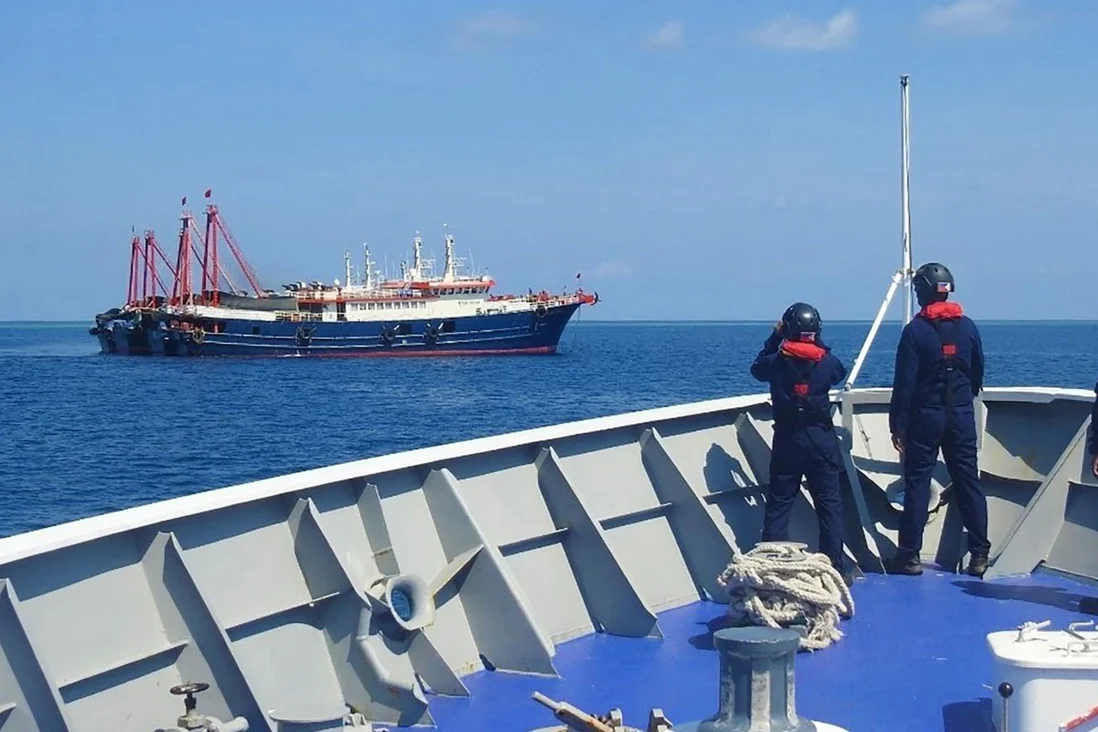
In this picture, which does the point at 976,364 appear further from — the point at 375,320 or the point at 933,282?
the point at 375,320

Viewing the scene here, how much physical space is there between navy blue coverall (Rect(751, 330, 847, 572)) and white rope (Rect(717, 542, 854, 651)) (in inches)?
21.8

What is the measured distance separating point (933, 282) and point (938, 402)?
0.54m

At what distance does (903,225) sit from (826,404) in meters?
1.48

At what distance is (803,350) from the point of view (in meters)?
5.29

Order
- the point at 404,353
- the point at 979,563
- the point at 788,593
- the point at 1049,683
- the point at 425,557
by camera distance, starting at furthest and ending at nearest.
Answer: the point at 404,353
the point at 979,563
the point at 788,593
the point at 425,557
the point at 1049,683

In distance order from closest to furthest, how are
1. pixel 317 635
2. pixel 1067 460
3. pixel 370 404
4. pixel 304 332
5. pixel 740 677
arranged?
pixel 740 677 → pixel 317 635 → pixel 1067 460 → pixel 370 404 → pixel 304 332

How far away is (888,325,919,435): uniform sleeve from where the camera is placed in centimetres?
558

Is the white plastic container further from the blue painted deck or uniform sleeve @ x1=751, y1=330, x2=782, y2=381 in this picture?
uniform sleeve @ x1=751, y1=330, x2=782, y2=381

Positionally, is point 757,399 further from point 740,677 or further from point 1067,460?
point 740,677

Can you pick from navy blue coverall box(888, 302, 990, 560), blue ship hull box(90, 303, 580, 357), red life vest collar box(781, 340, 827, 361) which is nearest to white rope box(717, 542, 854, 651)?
red life vest collar box(781, 340, 827, 361)

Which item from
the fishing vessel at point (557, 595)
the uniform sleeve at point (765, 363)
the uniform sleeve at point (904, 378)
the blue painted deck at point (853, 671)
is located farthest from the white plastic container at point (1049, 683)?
the uniform sleeve at point (904, 378)

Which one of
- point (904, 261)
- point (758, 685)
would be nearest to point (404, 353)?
point (904, 261)

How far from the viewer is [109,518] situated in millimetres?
3561

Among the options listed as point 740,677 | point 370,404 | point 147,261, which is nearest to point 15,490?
point 370,404
